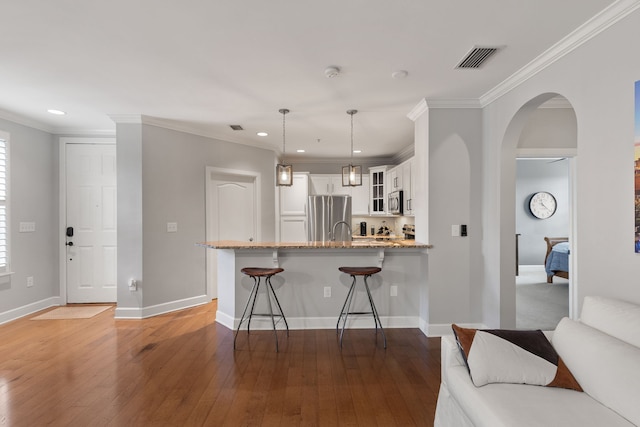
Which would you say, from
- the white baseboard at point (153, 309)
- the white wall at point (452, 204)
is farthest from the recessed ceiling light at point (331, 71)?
the white baseboard at point (153, 309)

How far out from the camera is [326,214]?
21.0ft

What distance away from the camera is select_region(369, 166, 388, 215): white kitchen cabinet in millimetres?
6523

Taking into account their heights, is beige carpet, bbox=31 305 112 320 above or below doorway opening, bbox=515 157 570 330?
below

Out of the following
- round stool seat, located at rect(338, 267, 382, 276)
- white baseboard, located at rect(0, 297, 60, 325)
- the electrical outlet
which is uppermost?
the electrical outlet

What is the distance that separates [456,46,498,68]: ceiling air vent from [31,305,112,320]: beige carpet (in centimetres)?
510

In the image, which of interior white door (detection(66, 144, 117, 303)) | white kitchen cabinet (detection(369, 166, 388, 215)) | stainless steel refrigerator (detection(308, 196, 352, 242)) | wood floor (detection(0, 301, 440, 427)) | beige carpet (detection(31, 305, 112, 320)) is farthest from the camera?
white kitchen cabinet (detection(369, 166, 388, 215))

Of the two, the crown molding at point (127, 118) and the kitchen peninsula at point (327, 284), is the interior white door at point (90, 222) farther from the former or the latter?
the kitchen peninsula at point (327, 284)

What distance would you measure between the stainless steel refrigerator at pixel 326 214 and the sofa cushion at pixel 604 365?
4713mm

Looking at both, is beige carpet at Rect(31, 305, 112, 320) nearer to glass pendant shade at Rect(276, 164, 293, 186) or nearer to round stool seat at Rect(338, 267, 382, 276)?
glass pendant shade at Rect(276, 164, 293, 186)

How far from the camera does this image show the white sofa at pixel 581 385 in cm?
136

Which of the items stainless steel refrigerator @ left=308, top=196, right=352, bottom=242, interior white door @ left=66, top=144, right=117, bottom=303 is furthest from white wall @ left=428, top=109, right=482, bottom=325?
interior white door @ left=66, top=144, right=117, bottom=303

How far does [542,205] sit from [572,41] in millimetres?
6743

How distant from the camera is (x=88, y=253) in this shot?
4836 mm

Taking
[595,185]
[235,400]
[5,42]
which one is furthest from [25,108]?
[595,185]
